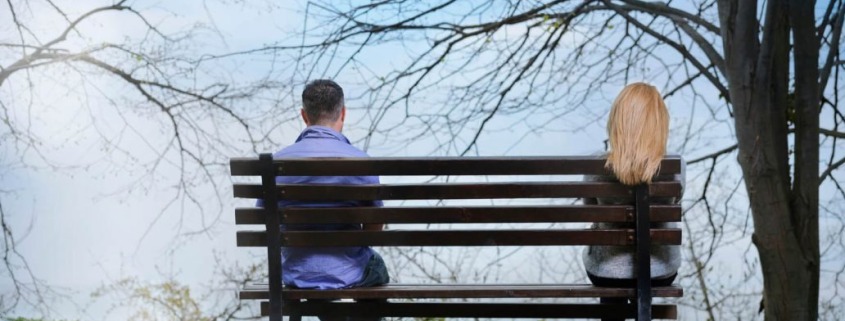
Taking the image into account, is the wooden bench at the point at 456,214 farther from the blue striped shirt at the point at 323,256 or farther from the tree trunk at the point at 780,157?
the tree trunk at the point at 780,157

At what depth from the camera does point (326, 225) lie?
4.10 meters

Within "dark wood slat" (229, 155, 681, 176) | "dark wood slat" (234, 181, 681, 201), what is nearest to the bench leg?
"dark wood slat" (234, 181, 681, 201)

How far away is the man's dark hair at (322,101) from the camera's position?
4219 mm

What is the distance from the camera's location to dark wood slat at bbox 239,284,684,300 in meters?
3.96

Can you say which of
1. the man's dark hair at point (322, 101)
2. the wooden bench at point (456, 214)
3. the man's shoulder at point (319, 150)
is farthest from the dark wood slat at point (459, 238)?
the man's dark hair at point (322, 101)

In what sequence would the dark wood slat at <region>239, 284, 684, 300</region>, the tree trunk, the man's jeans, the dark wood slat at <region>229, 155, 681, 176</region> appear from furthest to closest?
1. the tree trunk
2. the man's jeans
3. the dark wood slat at <region>239, 284, 684, 300</region>
4. the dark wood slat at <region>229, 155, 681, 176</region>

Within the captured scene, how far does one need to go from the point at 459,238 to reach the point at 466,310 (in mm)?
394

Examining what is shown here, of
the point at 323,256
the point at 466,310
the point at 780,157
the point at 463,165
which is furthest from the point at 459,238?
the point at 780,157

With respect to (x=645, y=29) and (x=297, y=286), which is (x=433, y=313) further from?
(x=645, y=29)

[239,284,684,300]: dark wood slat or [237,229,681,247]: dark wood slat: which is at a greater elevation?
[237,229,681,247]: dark wood slat

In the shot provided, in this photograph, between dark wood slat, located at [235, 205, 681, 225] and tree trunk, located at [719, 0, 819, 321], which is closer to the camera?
dark wood slat, located at [235, 205, 681, 225]

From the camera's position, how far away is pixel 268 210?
12.9 ft

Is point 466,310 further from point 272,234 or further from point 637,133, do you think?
point 637,133

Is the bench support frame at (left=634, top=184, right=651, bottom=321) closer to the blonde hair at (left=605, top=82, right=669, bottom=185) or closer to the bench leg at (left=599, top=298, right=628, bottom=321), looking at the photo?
the blonde hair at (left=605, top=82, right=669, bottom=185)
